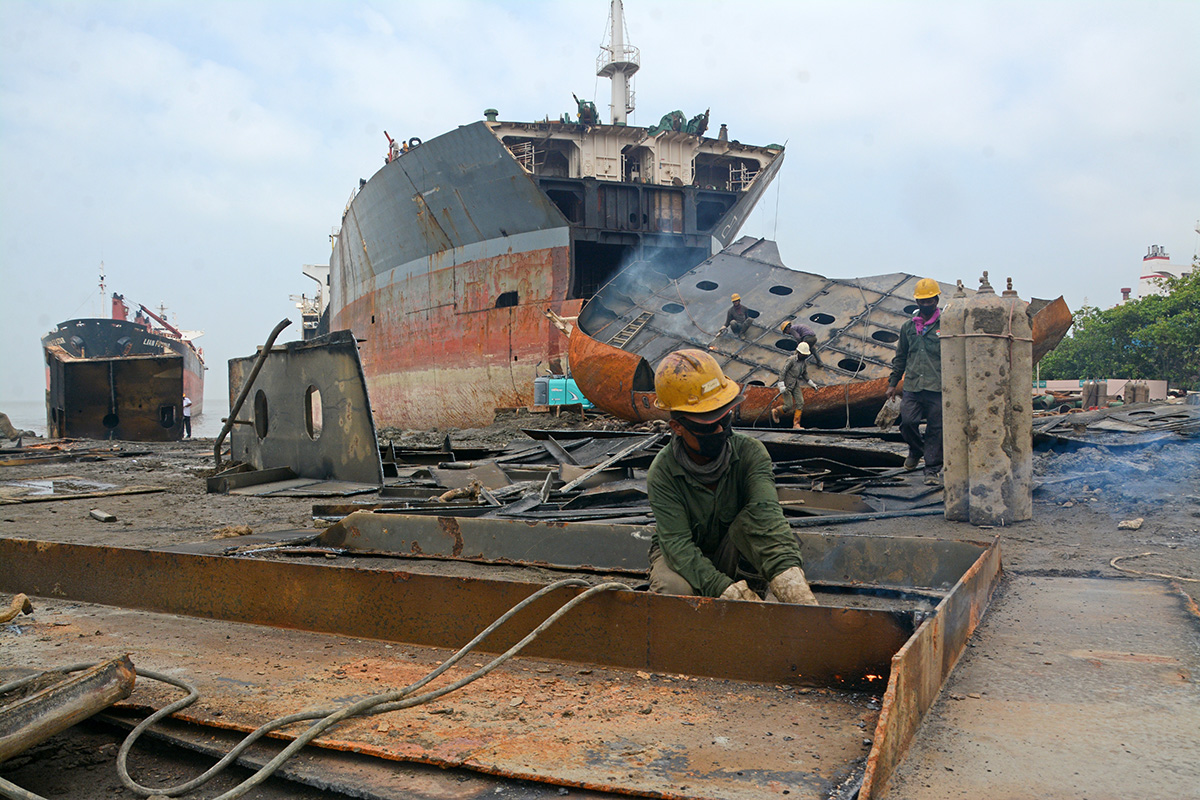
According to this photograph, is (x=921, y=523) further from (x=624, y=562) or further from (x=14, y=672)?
A: (x=14, y=672)

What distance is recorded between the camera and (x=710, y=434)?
9.86 feet

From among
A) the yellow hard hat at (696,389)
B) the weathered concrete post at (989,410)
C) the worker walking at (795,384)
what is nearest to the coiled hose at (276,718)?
the yellow hard hat at (696,389)

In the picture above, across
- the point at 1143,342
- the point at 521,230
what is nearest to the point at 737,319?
the point at 521,230

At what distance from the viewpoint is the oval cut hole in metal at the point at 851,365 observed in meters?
10.9

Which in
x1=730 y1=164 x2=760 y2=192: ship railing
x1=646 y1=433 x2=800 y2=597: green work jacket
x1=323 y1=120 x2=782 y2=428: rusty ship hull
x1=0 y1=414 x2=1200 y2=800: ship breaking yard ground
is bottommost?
x1=0 y1=414 x2=1200 y2=800: ship breaking yard ground

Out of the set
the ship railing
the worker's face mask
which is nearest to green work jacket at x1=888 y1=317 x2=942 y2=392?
the worker's face mask

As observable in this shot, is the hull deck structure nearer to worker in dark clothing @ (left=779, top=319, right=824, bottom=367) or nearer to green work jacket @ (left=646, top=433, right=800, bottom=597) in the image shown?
worker in dark clothing @ (left=779, top=319, right=824, bottom=367)

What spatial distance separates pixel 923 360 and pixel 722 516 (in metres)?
3.83

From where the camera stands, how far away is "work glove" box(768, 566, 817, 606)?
2.92 metres

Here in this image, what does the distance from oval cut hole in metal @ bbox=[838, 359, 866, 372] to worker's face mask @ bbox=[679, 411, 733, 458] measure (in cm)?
839

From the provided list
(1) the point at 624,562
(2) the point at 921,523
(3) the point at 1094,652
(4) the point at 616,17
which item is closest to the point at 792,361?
(2) the point at 921,523

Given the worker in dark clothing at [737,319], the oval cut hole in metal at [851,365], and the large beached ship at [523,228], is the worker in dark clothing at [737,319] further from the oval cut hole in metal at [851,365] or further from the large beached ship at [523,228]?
the large beached ship at [523,228]

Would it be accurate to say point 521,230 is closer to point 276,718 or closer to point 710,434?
point 710,434

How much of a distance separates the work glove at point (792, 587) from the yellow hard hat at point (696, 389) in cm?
64
